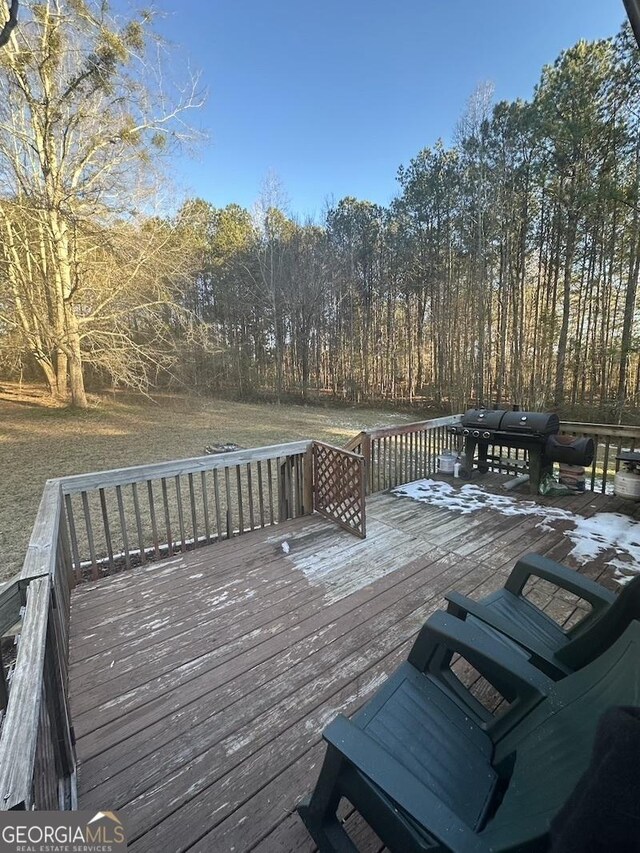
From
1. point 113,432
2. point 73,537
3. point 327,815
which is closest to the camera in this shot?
point 327,815

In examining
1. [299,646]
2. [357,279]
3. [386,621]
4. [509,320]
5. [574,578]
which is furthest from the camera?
[357,279]

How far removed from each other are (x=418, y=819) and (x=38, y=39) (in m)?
14.1

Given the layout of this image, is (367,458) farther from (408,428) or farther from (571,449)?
(571,449)

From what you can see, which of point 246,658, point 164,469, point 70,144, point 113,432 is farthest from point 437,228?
point 246,658

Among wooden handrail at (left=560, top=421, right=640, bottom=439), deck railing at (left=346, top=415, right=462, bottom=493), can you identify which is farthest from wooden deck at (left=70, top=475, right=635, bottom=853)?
wooden handrail at (left=560, top=421, right=640, bottom=439)

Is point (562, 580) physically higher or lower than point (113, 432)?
higher

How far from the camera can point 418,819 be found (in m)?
0.85

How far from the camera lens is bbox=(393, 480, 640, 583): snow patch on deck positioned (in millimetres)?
3107

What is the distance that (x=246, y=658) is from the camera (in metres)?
2.06

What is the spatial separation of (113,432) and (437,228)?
1320cm

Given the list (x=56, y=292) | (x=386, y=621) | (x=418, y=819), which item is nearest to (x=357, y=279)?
(x=56, y=292)

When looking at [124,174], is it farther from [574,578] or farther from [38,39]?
[574,578]

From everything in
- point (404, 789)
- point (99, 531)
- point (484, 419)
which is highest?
point (484, 419)
